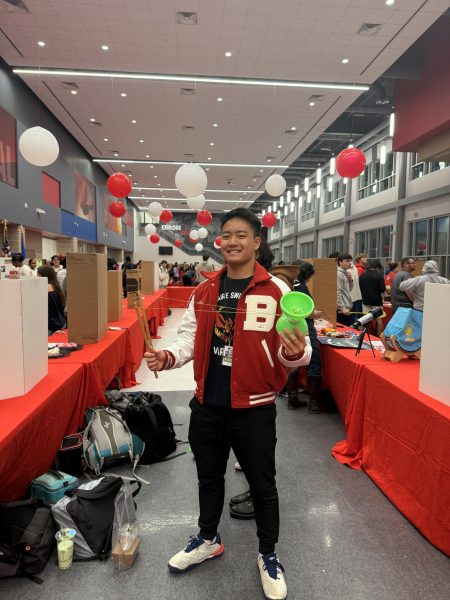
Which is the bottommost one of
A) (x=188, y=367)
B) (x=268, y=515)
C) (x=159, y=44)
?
(x=188, y=367)

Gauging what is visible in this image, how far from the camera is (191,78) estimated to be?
269 inches

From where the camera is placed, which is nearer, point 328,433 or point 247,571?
point 247,571

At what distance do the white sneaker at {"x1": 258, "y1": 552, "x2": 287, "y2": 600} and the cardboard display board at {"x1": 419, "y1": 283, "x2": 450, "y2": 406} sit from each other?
41.2 inches

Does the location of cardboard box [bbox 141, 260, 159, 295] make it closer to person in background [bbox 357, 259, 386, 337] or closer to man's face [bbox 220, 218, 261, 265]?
person in background [bbox 357, 259, 386, 337]

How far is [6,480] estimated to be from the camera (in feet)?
5.17

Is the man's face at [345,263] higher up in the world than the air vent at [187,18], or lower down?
lower down

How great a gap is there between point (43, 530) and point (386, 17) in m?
6.66

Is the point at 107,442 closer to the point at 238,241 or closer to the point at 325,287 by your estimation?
the point at 238,241

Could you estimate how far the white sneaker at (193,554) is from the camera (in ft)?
5.19

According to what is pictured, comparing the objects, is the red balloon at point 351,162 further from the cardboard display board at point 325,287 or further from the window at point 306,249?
the window at point 306,249

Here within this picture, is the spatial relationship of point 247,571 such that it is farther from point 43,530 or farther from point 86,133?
point 86,133

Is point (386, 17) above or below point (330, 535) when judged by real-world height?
above

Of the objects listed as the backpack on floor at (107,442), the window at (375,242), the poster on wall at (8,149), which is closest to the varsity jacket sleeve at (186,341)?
the backpack on floor at (107,442)

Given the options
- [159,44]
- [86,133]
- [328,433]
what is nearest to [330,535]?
[328,433]
